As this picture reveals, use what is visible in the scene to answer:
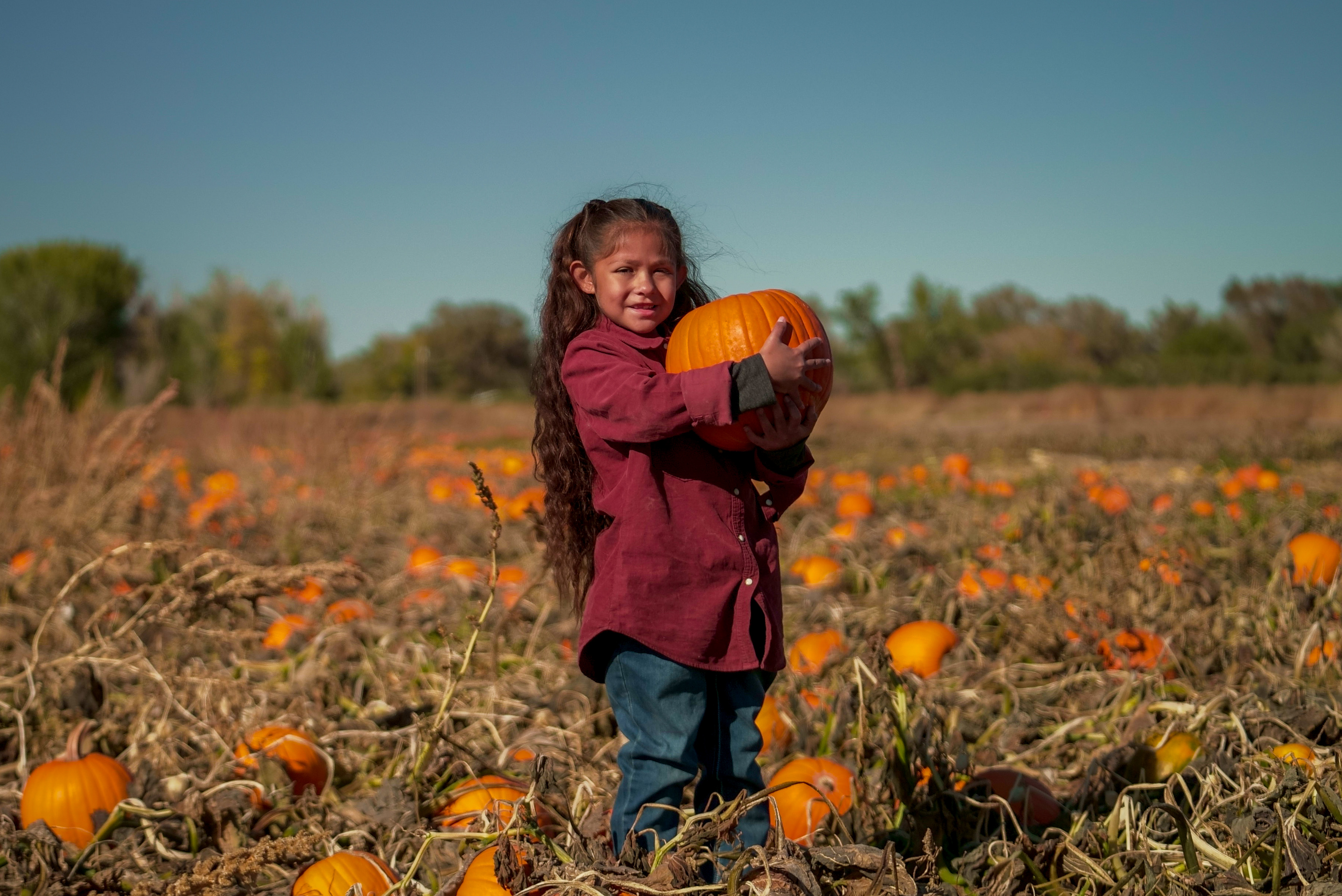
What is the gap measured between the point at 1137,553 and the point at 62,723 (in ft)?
11.6

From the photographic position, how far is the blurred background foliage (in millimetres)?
26297

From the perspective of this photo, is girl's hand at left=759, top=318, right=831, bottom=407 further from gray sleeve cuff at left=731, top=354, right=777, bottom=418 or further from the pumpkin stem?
the pumpkin stem

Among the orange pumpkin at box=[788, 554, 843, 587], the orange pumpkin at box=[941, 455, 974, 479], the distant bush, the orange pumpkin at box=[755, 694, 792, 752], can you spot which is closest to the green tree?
the distant bush

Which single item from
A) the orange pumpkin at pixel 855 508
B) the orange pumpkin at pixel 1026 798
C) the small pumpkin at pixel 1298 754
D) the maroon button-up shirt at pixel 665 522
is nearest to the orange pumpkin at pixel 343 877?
the maroon button-up shirt at pixel 665 522

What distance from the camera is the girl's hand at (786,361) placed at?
1.72 meters

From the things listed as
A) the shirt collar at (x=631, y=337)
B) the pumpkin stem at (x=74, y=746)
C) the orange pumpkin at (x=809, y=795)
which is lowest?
the orange pumpkin at (x=809, y=795)

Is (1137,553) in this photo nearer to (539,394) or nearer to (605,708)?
(605,708)

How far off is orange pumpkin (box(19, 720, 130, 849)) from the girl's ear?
170cm

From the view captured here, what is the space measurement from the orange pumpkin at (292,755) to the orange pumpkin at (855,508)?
3.29 meters

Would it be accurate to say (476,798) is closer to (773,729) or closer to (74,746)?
(773,729)

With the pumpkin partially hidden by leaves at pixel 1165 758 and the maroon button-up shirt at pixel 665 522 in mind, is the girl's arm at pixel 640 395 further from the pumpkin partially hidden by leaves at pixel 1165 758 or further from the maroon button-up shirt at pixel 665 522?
the pumpkin partially hidden by leaves at pixel 1165 758

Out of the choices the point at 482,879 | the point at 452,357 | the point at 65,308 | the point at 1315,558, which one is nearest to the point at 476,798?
the point at 482,879

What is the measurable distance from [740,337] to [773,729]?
1.33 meters

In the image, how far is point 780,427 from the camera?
1833 millimetres
